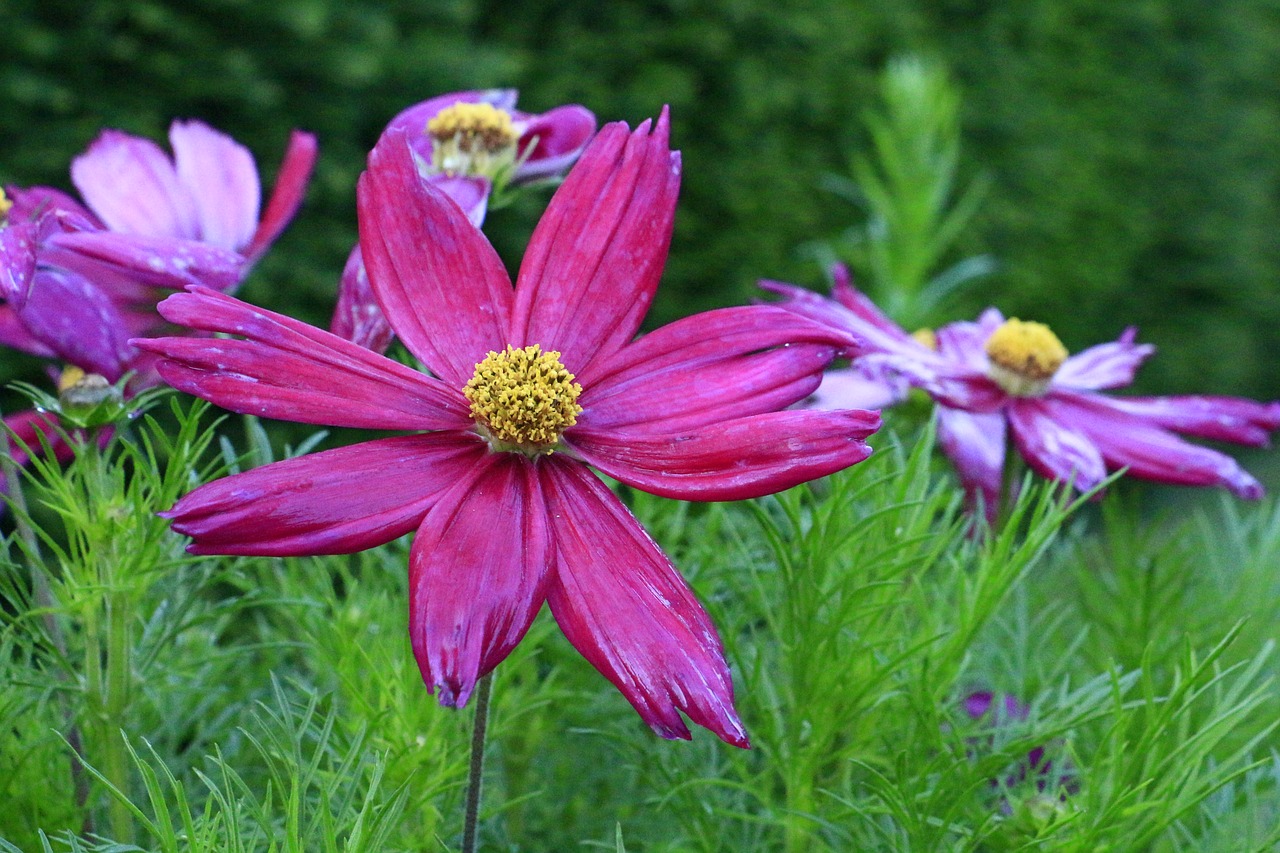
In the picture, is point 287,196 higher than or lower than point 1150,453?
higher

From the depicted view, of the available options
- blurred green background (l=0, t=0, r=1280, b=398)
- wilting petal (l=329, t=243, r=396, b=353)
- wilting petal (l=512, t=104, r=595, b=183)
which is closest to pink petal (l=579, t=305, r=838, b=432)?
wilting petal (l=329, t=243, r=396, b=353)

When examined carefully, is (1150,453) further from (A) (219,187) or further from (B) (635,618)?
(A) (219,187)

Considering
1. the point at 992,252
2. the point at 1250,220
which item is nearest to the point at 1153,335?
the point at 1250,220

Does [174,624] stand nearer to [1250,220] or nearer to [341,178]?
[341,178]

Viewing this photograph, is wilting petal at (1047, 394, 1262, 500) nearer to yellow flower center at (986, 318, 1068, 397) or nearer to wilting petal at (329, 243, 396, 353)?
yellow flower center at (986, 318, 1068, 397)

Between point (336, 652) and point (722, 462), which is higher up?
point (722, 462)

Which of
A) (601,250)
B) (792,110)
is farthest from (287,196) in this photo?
(792,110)
